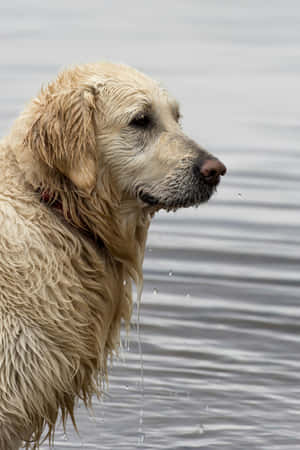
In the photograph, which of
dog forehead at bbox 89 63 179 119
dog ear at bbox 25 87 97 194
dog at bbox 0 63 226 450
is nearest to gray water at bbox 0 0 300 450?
dog at bbox 0 63 226 450

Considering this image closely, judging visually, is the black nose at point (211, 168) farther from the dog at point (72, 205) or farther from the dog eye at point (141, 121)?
the dog eye at point (141, 121)

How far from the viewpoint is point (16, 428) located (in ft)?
18.7

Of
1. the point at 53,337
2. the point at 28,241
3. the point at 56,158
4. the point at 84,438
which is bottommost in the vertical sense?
the point at 84,438

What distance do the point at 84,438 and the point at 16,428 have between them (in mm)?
1843

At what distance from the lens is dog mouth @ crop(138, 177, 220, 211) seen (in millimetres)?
5840

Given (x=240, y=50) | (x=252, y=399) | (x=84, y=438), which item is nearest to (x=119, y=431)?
(x=84, y=438)

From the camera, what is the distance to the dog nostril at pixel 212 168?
577cm

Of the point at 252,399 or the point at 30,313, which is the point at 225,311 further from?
the point at 30,313

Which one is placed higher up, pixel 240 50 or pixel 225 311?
pixel 240 50

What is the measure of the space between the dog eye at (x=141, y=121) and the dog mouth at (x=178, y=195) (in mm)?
328

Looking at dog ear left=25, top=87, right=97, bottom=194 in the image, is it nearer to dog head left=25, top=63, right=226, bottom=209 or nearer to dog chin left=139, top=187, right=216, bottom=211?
dog head left=25, top=63, right=226, bottom=209

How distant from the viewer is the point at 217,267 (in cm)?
1007

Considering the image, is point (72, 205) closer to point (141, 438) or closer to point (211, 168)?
point (211, 168)

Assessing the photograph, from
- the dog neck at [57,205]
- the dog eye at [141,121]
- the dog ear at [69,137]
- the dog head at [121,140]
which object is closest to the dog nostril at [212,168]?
the dog head at [121,140]
